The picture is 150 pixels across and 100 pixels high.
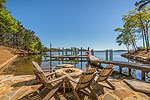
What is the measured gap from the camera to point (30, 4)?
10.0 m

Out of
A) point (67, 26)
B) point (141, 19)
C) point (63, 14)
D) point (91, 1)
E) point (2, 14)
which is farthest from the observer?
point (67, 26)

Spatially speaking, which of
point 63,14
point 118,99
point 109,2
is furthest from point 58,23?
point 118,99

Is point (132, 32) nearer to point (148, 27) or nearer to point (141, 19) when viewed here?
point (148, 27)

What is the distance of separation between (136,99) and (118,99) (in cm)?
55

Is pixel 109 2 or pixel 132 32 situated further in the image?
pixel 132 32

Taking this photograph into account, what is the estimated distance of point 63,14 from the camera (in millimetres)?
15195

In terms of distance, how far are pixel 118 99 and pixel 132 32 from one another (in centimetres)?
2447

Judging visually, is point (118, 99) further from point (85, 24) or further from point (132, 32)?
point (132, 32)

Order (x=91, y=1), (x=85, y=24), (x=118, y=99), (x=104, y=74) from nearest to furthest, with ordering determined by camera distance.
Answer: (x=118, y=99)
(x=104, y=74)
(x=91, y=1)
(x=85, y=24)

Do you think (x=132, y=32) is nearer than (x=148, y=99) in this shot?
No

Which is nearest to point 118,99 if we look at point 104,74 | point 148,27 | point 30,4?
point 104,74

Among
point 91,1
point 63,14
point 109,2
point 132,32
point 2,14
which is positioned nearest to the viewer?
point 109,2

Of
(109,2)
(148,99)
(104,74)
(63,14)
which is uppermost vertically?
(63,14)

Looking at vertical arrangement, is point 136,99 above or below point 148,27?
below
